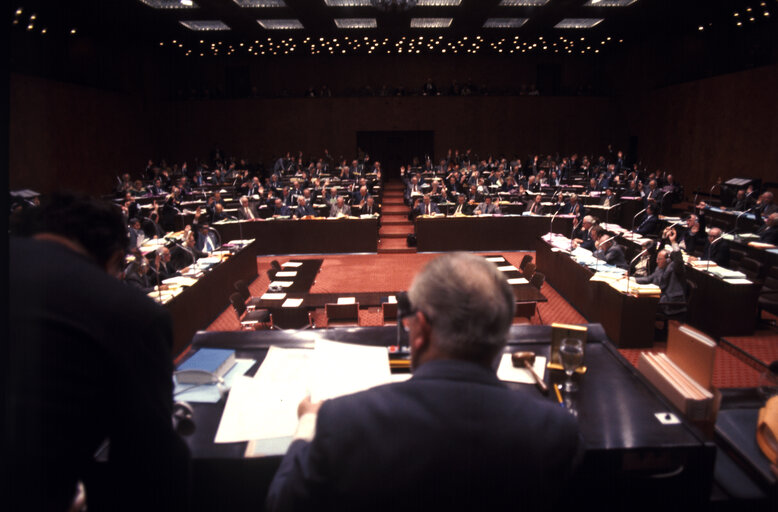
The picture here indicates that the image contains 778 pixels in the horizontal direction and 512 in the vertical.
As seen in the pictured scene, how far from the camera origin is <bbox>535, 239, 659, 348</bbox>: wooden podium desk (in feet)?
18.8

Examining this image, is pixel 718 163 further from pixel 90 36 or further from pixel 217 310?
pixel 90 36

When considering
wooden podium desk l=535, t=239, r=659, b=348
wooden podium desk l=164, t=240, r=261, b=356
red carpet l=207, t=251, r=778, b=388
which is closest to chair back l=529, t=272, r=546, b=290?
red carpet l=207, t=251, r=778, b=388

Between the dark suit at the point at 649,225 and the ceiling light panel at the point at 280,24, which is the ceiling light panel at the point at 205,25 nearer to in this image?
the ceiling light panel at the point at 280,24

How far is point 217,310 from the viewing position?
7.16 metres

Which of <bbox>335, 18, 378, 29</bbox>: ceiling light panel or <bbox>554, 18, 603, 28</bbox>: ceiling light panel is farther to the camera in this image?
<bbox>554, 18, 603, 28</bbox>: ceiling light panel

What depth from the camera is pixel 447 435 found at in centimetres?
86

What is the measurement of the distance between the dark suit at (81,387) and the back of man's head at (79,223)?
8cm

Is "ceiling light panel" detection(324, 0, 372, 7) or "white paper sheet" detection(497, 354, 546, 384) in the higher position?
"ceiling light panel" detection(324, 0, 372, 7)

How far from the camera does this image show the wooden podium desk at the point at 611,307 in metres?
5.74

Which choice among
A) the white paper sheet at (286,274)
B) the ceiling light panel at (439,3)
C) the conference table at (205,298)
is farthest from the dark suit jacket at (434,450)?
the ceiling light panel at (439,3)

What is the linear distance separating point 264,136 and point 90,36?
6.70 metres

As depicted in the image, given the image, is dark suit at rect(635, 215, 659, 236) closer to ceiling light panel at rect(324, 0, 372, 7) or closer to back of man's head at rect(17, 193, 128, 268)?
ceiling light panel at rect(324, 0, 372, 7)

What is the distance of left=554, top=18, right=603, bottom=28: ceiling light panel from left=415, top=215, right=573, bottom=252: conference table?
30.0 feet

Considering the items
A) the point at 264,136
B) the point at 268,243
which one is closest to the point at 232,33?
the point at 264,136
